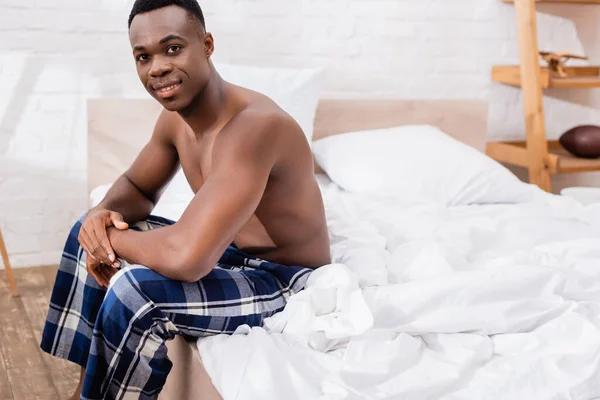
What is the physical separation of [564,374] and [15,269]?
6.59 ft

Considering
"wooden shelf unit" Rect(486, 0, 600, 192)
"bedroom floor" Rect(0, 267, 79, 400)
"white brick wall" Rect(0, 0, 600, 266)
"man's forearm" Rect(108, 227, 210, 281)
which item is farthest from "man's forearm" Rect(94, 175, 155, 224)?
"wooden shelf unit" Rect(486, 0, 600, 192)

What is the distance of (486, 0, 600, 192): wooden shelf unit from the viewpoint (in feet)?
9.30

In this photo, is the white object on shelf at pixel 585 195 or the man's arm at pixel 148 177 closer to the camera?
the man's arm at pixel 148 177

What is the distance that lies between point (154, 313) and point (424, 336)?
0.45 metres

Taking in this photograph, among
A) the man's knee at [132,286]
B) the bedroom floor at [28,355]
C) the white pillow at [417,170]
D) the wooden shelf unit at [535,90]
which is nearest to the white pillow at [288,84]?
the white pillow at [417,170]

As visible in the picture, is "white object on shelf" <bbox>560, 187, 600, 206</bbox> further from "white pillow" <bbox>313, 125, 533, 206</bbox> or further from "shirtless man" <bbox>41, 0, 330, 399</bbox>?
"shirtless man" <bbox>41, 0, 330, 399</bbox>

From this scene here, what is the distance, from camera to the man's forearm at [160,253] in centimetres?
126

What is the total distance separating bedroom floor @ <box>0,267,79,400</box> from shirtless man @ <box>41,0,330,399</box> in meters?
0.33

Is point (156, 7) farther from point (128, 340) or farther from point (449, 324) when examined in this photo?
point (449, 324)

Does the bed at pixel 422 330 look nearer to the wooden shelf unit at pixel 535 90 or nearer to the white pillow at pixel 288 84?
the white pillow at pixel 288 84

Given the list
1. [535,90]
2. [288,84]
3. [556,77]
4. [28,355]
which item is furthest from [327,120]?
[28,355]

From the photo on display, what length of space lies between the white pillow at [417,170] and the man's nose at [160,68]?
1092 mm

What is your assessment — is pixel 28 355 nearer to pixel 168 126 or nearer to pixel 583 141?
pixel 168 126

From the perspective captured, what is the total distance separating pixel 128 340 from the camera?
1.23 m
